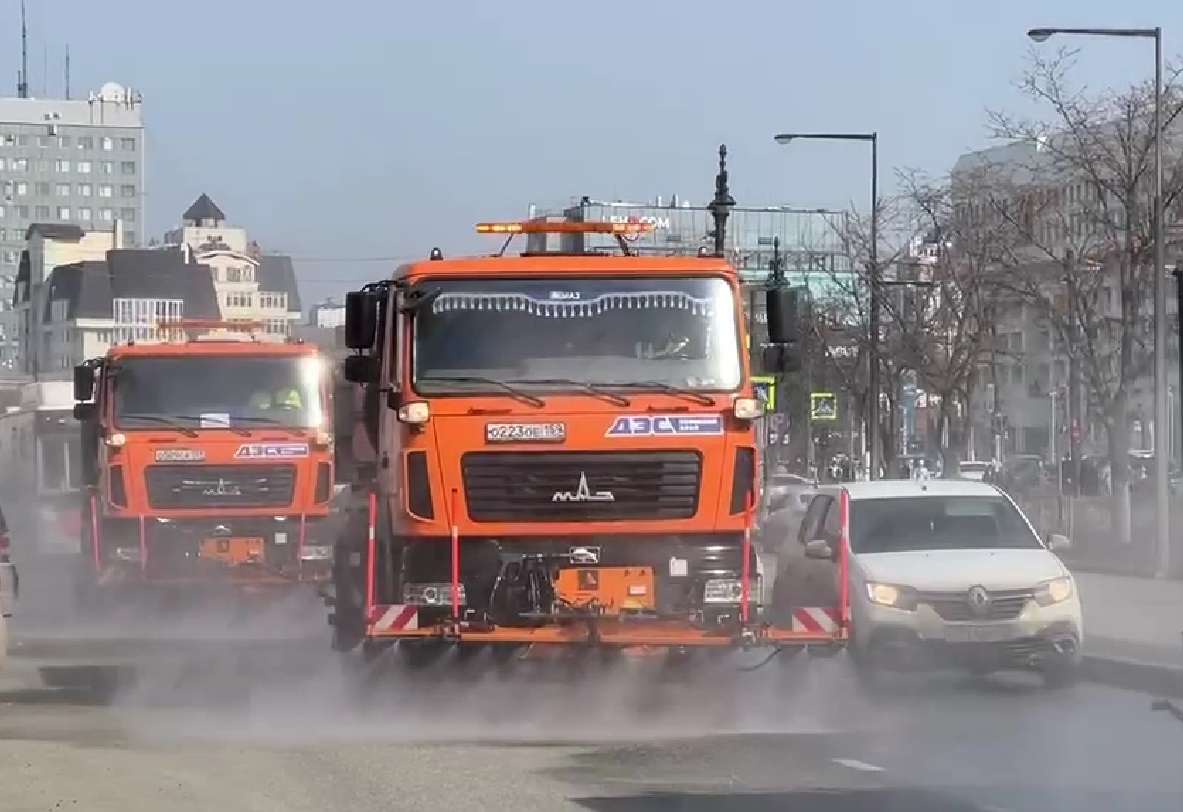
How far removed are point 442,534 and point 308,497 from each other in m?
9.04

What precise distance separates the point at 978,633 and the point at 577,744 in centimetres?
429

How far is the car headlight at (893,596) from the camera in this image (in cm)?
1705

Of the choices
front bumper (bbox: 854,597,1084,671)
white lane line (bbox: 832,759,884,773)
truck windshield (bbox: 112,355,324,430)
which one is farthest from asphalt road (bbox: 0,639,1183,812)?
truck windshield (bbox: 112,355,324,430)

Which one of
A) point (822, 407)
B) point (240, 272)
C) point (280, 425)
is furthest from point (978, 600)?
point (240, 272)

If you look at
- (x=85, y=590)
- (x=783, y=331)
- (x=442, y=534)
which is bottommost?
(x=85, y=590)

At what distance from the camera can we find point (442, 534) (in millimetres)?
14195

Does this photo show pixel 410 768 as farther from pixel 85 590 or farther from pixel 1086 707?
pixel 85 590

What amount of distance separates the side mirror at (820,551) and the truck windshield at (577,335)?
3267mm

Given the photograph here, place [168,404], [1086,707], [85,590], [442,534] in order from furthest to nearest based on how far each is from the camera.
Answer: [85,590], [168,404], [1086,707], [442,534]

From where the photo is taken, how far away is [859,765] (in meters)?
12.8

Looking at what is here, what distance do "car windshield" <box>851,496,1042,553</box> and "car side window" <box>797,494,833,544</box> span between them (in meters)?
0.79

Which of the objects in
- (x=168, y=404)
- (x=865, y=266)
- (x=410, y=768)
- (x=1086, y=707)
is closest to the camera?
(x=410, y=768)

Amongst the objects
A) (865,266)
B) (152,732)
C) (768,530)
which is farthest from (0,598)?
(865,266)

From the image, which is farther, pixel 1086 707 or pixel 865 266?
pixel 865 266
